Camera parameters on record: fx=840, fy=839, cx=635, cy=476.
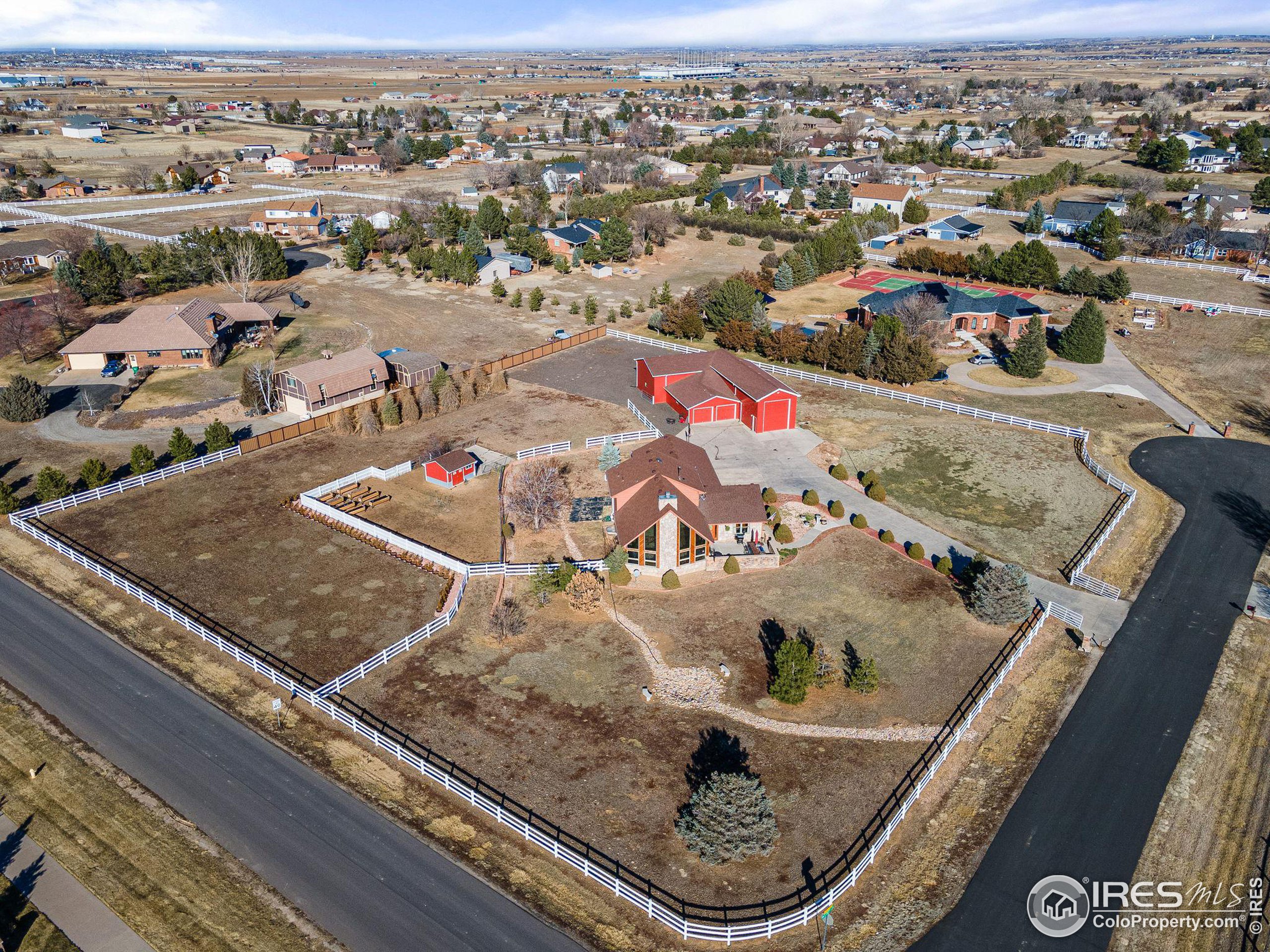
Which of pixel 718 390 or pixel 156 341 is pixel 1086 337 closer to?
pixel 718 390

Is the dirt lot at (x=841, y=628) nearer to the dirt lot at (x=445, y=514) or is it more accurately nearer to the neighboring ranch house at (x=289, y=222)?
the dirt lot at (x=445, y=514)

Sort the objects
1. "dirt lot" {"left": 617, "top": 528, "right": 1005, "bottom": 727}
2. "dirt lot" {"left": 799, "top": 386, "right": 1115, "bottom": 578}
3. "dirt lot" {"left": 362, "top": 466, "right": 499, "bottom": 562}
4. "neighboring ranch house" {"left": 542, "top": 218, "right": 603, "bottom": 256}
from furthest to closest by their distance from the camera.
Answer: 1. "neighboring ranch house" {"left": 542, "top": 218, "right": 603, "bottom": 256}
2. "dirt lot" {"left": 799, "top": 386, "right": 1115, "bottom": 578}
3. "dirt lot" {"left": 362, "top": 466, "right": 499, "bottom": 562}
4. "dirt lot" {"left": 617, "top": 528, "right": 1005, "bottom": 727}

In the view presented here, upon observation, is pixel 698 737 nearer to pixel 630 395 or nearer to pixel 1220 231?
pixel 630 395

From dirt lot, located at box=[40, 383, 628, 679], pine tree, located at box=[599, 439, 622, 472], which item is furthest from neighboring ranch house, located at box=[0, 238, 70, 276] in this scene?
pine tree, located at box=[599, 439, 622, 472]

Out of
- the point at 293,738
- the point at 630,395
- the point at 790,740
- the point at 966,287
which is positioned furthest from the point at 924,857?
the point at 966,287

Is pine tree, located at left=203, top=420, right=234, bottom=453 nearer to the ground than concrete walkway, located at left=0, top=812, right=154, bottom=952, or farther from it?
farther from it

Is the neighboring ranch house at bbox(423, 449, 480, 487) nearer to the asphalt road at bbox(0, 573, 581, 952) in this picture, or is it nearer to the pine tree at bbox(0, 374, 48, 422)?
the asphalt road at bbox(0, 573, 581, 952)

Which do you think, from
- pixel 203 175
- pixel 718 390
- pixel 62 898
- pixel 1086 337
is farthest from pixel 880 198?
pixel 62 898

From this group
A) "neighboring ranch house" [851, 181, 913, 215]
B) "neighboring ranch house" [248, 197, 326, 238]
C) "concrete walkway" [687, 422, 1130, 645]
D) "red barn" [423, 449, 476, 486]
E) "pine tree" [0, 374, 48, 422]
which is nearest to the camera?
"concrete walkway" [687, 422, 1130, 645]

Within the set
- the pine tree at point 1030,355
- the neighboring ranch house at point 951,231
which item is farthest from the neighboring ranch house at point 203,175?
the pine tree at point 1030,355
